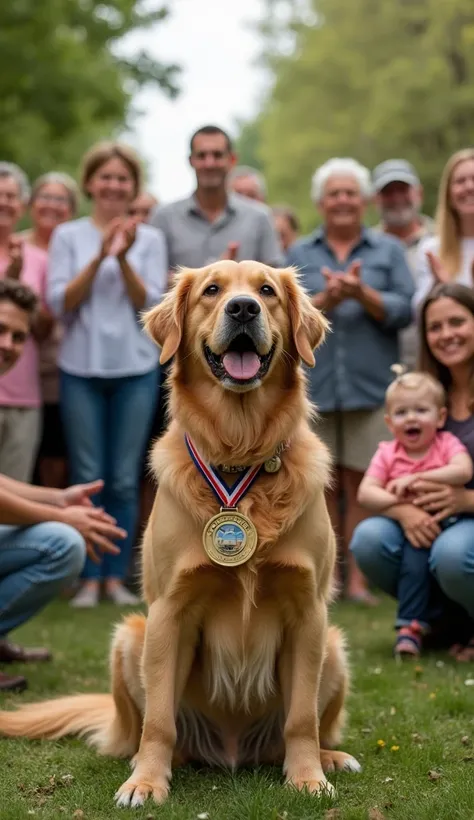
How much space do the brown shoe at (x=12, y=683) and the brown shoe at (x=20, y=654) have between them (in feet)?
1.33

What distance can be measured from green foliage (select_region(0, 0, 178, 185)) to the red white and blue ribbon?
12.6 metres

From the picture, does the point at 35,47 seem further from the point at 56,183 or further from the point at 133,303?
the point at 133,303

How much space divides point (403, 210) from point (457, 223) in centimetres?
123

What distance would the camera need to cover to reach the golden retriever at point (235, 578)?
3.12 m

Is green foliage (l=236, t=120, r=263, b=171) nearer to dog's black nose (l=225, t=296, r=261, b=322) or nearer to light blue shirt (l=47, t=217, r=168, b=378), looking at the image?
light blue shirt (l=47, t=217, r=168, b=378)

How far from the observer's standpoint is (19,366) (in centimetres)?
621

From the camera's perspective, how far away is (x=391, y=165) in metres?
7.22

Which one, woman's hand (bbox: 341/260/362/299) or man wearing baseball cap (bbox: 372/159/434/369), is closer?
woman's hand (bbox: 341/260/362/299)

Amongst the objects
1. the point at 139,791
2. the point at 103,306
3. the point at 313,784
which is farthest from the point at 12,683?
the point at 103,306

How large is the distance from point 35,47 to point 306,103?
28.4 feet

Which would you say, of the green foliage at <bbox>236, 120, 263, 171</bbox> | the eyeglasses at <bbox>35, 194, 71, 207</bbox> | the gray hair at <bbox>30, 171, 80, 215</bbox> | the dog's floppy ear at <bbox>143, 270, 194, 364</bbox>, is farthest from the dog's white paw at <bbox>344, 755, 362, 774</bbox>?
the green foliage at <bbox>236, 120, 263, 171</bbox>

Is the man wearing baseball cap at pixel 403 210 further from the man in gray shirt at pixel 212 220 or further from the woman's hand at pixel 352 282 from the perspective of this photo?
the man in gray shirt at pixel 212 220

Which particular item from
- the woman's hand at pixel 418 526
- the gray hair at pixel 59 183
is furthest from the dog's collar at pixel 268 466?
the gray hair at pixel 59 183

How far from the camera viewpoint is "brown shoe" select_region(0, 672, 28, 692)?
4.33m
